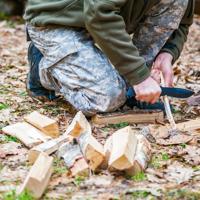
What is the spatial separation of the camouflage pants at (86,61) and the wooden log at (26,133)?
40cm

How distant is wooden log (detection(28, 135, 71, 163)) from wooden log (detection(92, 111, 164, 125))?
478mm

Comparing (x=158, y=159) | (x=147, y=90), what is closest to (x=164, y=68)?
(x=147, y=90)

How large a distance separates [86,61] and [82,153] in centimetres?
80

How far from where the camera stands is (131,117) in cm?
284

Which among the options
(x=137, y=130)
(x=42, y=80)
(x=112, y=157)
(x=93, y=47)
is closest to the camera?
(x=112, y=157)

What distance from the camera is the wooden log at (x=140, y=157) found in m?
2.12

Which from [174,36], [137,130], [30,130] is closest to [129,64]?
[137,130]

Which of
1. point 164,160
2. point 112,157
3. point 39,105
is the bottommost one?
point 39,105

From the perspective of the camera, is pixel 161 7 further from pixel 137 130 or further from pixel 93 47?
pixel 137 130

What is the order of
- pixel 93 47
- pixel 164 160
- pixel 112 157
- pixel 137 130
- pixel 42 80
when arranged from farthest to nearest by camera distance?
pixel 42 80
pixel 93 47
pixel 137 130
pixel 164 160
pixel 112 157

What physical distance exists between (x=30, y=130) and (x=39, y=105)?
605 mm

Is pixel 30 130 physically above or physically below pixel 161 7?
below

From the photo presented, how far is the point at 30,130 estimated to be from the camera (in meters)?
2.56

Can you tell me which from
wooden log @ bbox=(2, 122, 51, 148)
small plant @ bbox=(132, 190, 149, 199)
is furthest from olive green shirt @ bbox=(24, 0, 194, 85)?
small plant @ bbox=(132, 190, 149, 199)
